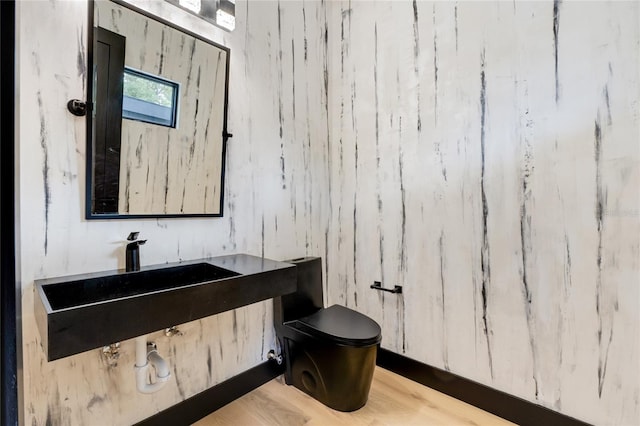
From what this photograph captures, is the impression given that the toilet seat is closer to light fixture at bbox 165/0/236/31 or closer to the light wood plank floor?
the light wood plank floor

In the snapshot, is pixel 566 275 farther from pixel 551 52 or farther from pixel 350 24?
pixel 350 24

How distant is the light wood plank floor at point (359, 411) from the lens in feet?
5.22

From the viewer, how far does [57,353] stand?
0.83m

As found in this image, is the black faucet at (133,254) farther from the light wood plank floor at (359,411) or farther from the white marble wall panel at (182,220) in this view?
the light wood plank floor at (359,411)

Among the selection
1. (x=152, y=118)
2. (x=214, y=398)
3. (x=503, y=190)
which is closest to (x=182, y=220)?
(x=152, y=118)

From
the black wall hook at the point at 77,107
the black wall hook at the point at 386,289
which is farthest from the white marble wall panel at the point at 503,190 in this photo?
the black wall hook at the point at 77,107

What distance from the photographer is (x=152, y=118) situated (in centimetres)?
140

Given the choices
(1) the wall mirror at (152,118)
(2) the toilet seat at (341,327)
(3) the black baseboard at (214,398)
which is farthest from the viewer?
(2) the toilet seat at (341,327)

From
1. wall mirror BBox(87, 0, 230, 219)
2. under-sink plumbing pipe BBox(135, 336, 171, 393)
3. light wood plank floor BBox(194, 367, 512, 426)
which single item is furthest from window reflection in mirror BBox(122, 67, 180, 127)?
light wood plank floor BBox(194, 367, 512, 426)

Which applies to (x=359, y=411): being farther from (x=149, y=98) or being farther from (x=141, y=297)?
(x=149, y=98)

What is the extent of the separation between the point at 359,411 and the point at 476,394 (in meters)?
0.66

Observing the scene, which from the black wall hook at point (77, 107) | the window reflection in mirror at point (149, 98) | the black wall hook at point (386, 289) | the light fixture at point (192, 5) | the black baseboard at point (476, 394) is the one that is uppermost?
the light fixture at point (192, 5)

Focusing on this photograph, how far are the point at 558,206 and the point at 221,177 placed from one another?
1692 mm

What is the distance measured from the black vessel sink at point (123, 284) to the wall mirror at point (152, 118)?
263 mm
